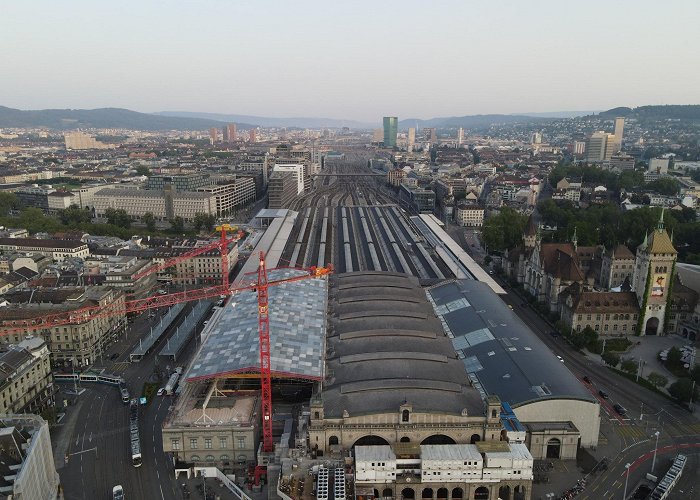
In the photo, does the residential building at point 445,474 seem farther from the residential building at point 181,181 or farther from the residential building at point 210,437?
the residential building at point 181,181

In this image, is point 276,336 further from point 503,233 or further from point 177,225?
point 177,225

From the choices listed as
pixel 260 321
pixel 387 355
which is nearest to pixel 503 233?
pixel 387 355

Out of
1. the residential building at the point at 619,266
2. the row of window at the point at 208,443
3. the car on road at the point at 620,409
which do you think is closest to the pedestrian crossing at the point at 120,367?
the row of window at the point at 208,443

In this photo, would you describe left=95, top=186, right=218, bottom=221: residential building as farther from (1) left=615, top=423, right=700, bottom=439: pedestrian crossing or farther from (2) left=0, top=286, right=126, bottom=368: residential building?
(1) left=615, top=423, right=700, bottom=439: pedestrian crossing

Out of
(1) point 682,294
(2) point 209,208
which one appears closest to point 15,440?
(1) point 682,294

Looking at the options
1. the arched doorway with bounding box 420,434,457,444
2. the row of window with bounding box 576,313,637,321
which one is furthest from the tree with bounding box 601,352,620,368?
the arched doorway with bounding box 420,434,457,444
